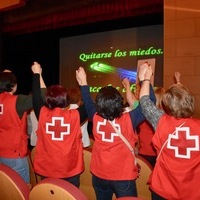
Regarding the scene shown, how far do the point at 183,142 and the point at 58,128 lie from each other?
34.6 inches

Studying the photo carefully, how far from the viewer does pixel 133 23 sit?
6.30 meters

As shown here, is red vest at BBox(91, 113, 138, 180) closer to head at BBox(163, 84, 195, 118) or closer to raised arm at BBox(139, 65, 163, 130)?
raised arm at BBox(139, 65, 163, 130)

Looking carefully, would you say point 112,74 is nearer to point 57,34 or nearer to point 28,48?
point 57,34

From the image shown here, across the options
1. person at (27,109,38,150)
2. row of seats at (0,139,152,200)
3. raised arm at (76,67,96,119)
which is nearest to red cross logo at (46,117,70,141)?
raised arm at (76,67,96,119)

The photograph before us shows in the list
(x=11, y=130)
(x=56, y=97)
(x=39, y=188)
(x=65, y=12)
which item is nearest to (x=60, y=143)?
(x=56, y=97)

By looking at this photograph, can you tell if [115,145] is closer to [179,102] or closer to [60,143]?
[60,143]

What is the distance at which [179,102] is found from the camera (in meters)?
1.81

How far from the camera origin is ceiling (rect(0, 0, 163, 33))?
584cm

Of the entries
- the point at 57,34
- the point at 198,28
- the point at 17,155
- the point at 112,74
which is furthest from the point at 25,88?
the point at 17,155

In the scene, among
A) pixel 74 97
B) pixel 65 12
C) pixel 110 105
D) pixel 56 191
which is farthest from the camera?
pixel 65 12

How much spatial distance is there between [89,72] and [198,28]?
288 cm

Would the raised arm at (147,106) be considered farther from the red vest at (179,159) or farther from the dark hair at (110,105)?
the dark hair at (110,105)

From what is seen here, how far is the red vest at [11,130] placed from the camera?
101 inches

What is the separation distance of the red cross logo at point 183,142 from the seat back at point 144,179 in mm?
536
